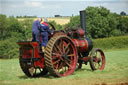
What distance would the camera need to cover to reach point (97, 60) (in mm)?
12141

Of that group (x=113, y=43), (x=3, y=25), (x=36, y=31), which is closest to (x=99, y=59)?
(x=36, y=31)

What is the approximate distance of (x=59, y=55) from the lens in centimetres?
961

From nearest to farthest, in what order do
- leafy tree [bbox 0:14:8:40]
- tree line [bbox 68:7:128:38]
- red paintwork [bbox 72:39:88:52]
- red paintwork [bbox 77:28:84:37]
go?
red paintwork [bbox 72:39:88:52]
red paintwork [bbox 77:28:84:37]
tree line [bbox 68:7:128:38]
leafy tree [bbox 0:14:8:40]

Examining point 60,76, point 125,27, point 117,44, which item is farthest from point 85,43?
point 125,27

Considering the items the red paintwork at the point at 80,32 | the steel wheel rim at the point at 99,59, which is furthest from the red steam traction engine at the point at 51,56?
the steel wheel rim at the point at 99,59

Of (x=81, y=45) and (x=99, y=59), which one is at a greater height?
(x=81, y=45)

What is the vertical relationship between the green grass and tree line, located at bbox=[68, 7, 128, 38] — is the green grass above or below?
below

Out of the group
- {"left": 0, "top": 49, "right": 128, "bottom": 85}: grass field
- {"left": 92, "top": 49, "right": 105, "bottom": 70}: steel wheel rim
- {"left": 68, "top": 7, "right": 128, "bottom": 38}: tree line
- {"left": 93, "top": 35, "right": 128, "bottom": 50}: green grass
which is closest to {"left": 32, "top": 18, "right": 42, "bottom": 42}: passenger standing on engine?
{"left": 0, "top": 49, "right": 128, "bottom": 85}: grass field

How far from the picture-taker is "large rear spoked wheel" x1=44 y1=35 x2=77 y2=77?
8.99 meters

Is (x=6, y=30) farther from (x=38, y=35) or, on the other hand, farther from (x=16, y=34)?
(x=38, y=35)

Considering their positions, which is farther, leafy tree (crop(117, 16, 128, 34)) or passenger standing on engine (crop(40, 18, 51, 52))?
leafy tree (crop(117, 16, 128, 34))

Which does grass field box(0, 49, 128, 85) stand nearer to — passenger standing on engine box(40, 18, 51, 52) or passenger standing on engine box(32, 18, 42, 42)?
passenger standing on engine box(40, 18, 51, 52)

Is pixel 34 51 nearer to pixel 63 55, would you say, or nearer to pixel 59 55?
pixel 59 55

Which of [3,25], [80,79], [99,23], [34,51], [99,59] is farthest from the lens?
[3,25]
